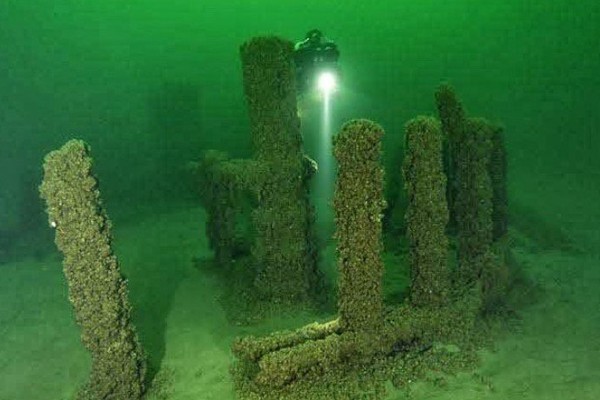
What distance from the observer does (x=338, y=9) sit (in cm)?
4941

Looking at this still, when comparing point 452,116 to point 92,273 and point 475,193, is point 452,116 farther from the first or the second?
point 92,273

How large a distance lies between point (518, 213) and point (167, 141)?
15.4 metres

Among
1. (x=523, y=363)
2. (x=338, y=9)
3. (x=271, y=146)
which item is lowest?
(x=523, y=363)

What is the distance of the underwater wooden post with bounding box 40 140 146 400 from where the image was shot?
187 inches

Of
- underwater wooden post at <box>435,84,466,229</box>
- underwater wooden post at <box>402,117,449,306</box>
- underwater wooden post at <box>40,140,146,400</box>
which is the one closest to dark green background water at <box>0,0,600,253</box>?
underwater wooden post at <box>435,84,466,229</box>

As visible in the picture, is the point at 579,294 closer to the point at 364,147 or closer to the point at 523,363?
the point at 523,363

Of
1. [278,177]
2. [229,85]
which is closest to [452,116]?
[278,177]

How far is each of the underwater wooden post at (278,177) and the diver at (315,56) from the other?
0.36 m

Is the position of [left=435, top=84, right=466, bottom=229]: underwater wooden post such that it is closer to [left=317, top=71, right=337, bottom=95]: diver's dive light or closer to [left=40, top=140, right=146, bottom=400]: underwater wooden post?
[left=317, top=71, right=337, bottom=95]: diver's dive light

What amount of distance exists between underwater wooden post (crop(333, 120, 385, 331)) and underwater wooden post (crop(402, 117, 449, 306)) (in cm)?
64

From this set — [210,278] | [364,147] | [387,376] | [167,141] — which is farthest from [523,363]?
[167,141]

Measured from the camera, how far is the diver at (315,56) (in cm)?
677

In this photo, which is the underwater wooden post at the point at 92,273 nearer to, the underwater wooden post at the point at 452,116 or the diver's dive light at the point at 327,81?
the diver's dive light at the point at 327,81

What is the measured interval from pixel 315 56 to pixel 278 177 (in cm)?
156
